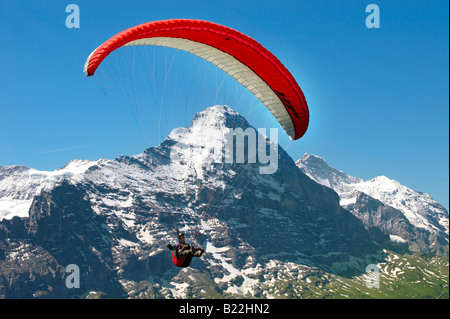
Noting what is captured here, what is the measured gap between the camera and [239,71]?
3356 centimetres

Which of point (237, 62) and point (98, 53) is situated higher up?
point (237, 62)

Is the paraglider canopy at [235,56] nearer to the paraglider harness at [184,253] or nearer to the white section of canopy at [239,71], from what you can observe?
the white section of canopy at [239,71]

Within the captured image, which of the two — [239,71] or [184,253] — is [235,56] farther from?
[184,253]

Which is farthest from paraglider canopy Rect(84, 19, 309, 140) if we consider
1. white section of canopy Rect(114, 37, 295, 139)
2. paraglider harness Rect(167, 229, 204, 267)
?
paraglider harness Rect(167, 229, 204, 267)

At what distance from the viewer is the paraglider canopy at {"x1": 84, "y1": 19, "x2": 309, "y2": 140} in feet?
84.9

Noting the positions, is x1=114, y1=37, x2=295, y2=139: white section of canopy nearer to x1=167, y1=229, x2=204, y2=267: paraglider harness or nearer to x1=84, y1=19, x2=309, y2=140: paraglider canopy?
x1=84, y1=19, x2=309, y2=140: paraglider canopy

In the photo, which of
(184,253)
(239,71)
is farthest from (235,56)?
(184,253)

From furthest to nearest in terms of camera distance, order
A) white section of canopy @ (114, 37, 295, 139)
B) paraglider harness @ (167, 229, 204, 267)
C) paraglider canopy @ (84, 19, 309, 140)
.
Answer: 1. white section of canopy @ (114, 37, 295, 139)
2. paraglider harness @ (167, 229, 204, 267)
3. paraglider canopy @ (84, 19, 309, 140)
